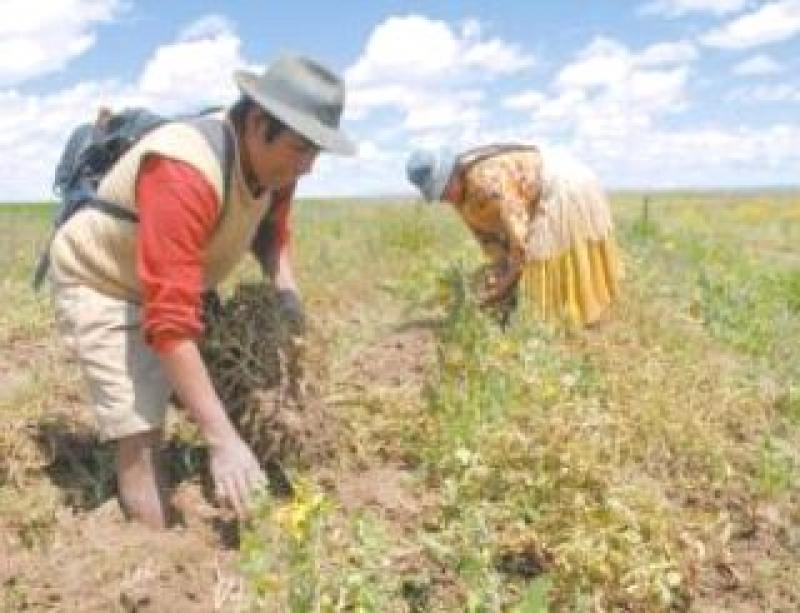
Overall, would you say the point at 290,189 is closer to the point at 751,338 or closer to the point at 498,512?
the point at 498,512

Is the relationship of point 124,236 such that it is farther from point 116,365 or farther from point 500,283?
point 500,283

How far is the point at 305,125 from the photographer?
3.61 meters

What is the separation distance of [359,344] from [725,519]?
2.81m

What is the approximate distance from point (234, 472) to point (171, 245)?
598mm

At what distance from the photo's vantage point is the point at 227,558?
3.75 meters

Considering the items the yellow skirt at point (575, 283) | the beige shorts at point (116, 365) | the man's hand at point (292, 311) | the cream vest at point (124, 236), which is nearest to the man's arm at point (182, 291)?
the cream vest at point (124, 236)

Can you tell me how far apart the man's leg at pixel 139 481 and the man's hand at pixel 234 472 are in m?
0.48

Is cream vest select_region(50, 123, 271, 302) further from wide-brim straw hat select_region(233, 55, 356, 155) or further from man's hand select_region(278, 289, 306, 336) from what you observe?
man's hand select_region(278, 289, 306, 336)

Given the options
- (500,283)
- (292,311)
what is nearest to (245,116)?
(292,311)

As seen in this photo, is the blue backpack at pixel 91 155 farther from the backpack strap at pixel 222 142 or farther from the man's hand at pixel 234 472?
the man's hand at pixel 234 472

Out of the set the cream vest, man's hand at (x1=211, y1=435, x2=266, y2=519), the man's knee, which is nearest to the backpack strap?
the cream vest

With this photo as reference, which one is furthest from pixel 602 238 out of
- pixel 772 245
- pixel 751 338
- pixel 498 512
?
pixel 772 245

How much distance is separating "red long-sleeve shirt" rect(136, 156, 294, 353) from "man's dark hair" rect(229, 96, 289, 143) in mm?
214

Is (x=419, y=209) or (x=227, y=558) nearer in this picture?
(x=227, y=558)
